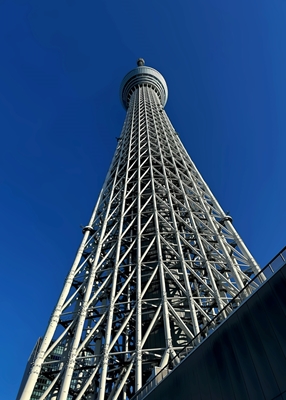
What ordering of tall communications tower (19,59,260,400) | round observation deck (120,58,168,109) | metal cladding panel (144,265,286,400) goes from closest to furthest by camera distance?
1. metal cladding panel (144,265,286,400)
2. tall communications tower (19,59,260,400)
3. round observation deck (120,58,168,109)

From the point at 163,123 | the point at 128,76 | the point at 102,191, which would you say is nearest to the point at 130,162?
the point at 102,191

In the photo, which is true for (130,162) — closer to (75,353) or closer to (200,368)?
(75,353)

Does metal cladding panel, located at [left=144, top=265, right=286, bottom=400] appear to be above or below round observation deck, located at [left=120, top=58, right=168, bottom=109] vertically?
below

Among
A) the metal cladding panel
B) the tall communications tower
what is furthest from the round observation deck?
the metal cladding panel

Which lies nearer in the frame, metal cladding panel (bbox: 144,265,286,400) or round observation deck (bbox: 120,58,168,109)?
metal cladding panel (bbox: 144,265,286,400)

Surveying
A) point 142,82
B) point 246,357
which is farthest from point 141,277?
point 142,82

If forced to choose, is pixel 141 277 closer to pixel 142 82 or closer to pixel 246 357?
pixel 246 357

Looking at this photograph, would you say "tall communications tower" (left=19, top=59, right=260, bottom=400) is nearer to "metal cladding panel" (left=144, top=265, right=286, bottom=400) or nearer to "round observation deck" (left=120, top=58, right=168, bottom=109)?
"metal cladding panel" (left=144, top=265, right=286, bottom=400)
